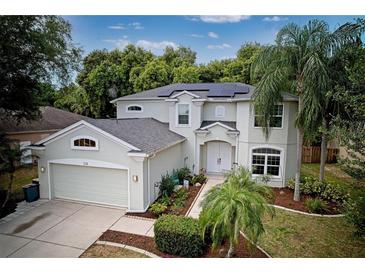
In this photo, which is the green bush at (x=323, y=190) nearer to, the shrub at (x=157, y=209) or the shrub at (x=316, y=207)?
the shrub at (x=316, y=207)

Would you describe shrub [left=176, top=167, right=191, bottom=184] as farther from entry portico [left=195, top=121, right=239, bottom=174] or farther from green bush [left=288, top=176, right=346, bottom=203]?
green bush [left=288, top=176, right=346, bottom=203]

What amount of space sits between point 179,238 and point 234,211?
2.06 metres

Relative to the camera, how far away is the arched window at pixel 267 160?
12.7 metres

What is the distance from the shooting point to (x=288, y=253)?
6.84 meters

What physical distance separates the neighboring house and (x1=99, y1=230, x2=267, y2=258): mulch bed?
9.83 metres

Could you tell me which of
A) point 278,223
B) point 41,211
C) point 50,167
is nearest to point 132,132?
point 50,167

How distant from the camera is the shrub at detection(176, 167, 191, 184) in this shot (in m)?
13.2

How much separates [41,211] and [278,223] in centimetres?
942

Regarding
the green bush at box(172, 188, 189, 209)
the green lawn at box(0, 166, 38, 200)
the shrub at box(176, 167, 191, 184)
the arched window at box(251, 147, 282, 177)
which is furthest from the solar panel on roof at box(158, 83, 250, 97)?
the green lawn at box(0, 166, 38, 200)

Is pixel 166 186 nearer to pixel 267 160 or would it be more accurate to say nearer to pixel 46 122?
pixel 267 160

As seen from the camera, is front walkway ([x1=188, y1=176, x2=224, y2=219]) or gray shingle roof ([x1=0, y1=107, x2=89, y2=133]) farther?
A: gray shingle roof ([x1=0, y1=107, x2=89, y2=133])

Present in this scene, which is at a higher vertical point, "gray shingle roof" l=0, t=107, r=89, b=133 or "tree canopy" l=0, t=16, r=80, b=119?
"tree canopy" l=0, t=16, r=80, b=119
